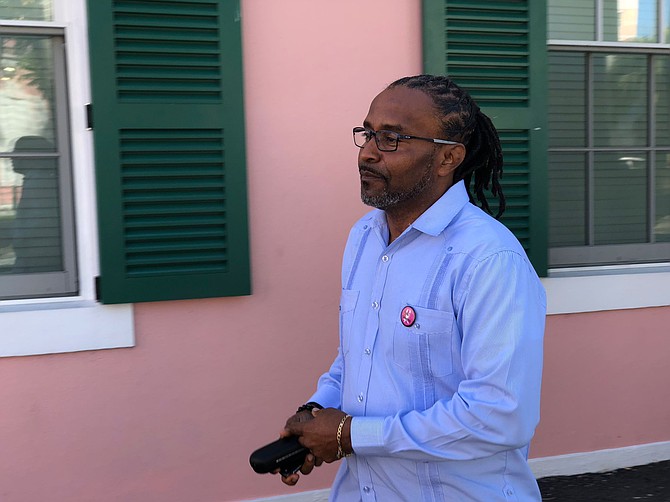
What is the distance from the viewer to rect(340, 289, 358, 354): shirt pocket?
1.92 metres

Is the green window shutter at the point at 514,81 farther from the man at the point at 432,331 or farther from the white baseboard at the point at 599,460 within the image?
the man at the point at 432,331

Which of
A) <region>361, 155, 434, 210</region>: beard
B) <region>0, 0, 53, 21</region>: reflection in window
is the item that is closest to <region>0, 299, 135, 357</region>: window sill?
<region>0, 0, 53, 21</region>: reflection in window

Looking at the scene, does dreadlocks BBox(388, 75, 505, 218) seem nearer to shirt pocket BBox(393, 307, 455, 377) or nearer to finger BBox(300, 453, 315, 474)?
shirt pocket BBox(393, 307, 455, 377)

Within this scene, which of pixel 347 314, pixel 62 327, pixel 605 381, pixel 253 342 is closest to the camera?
pixel 347 314

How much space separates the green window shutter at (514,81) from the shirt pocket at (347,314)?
180 cm

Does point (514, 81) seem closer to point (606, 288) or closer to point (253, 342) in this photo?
point (606, 288)

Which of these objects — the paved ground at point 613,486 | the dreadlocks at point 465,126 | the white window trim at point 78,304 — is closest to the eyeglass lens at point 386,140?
the dreadlocks at point 465,126

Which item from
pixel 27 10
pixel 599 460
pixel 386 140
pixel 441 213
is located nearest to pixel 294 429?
pixel 441 213

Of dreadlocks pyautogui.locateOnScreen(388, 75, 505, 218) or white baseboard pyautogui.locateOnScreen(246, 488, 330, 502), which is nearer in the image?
dreadlocks pyautogui.locateOnScreen(388, 75, 505, 218)

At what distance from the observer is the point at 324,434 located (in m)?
1.73

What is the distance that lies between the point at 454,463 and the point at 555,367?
2.25m

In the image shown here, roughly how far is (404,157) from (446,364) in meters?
0.52

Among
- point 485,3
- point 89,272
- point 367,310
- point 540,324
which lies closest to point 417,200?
point 367,310

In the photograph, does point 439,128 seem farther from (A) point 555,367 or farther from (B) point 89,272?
(A) point 555,367
